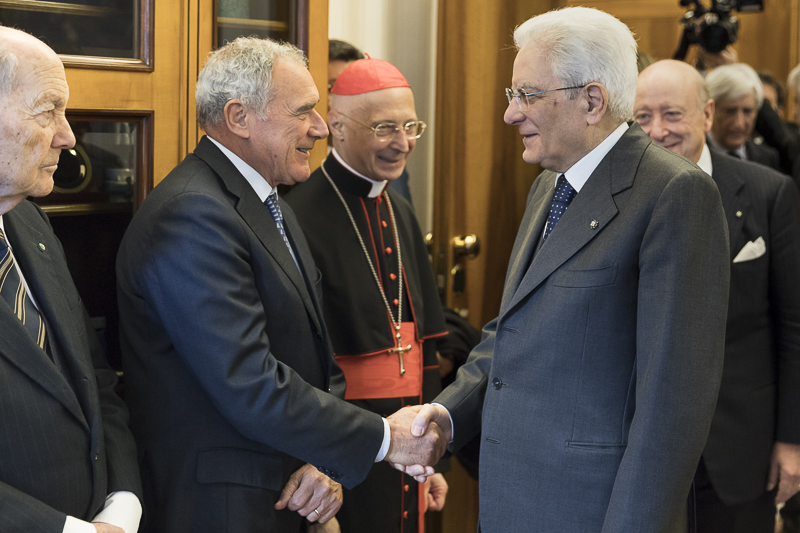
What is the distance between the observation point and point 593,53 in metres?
1.51

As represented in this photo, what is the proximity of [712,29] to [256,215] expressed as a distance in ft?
8.26

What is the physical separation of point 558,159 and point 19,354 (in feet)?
3.39

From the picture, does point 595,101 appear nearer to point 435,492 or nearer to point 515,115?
point 515,115

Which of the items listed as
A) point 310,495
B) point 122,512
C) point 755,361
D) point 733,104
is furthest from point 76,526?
point 733,104

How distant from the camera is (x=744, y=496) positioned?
2123 mm

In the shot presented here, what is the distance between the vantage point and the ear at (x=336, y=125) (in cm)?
240

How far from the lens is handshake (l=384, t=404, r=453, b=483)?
187 cm

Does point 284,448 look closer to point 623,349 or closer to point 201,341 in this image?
point 201,341

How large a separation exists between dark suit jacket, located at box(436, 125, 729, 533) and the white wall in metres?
1.74

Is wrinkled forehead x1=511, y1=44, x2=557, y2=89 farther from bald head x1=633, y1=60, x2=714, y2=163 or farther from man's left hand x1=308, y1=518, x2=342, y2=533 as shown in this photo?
man's left hand x1=308, y1=518, x2=342, y2=533

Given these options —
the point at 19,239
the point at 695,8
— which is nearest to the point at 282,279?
the point at 19,239

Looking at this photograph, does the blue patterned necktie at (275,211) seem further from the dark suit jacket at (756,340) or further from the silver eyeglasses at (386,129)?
the dark suit jacket at (756,340)

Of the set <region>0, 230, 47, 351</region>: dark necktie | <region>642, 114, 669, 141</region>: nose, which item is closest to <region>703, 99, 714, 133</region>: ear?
<region>642, 114, 669, 141</region>: nose

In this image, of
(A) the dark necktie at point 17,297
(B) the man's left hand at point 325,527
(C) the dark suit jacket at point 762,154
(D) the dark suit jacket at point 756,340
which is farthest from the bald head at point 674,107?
(A) the dark necktie at point 17,297
